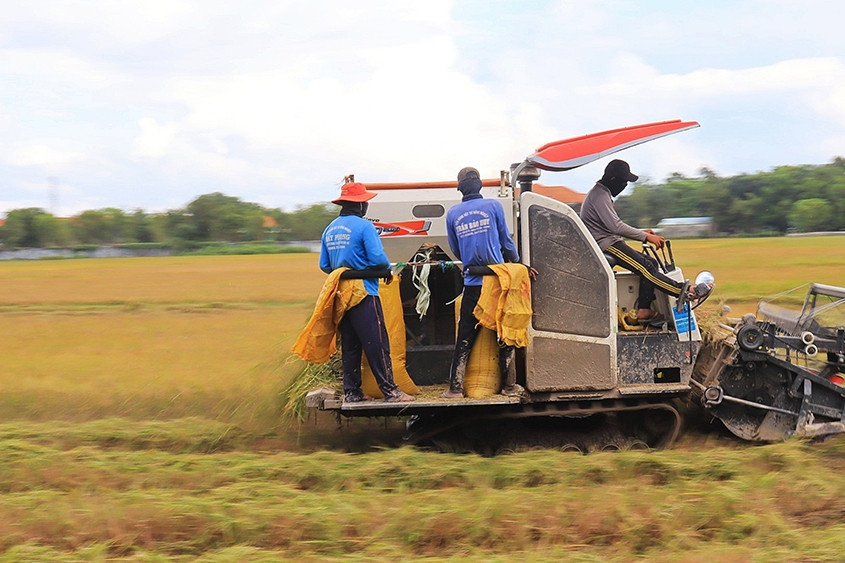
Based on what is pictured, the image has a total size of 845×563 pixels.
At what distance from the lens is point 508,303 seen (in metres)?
5.92

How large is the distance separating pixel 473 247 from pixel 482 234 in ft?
0.38

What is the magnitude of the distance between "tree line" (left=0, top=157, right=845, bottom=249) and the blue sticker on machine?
17.6 feet

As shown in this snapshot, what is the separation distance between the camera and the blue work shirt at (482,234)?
19.9 feet

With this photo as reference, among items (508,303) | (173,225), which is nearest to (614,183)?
(508,303)

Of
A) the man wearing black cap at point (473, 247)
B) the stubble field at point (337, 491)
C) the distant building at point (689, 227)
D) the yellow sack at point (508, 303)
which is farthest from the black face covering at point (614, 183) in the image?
the distant building at point (689, 227)

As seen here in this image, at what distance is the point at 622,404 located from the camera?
6371 mm

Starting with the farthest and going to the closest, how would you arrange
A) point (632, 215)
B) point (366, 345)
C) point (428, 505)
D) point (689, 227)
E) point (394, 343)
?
point (689, 227), point (632, 215), point (394, 343), point (366, 345), point (428, 505)

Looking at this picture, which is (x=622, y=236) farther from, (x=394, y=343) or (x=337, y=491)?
(x=337, y=491)

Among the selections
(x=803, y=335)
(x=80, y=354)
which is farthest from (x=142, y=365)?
(x=803, y=335)

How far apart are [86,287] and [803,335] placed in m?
19.9

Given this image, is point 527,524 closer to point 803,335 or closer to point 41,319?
A: point 803,335

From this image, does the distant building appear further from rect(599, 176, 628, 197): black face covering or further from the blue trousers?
the blue trousers

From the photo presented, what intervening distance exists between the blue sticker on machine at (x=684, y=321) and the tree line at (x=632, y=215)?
5369 mm

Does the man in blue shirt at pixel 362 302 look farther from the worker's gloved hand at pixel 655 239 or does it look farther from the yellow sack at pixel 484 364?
the worker's gloved hand at pixel 655 239
